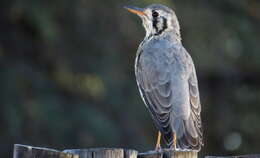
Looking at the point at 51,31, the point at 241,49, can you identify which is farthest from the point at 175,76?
the point at 241,49

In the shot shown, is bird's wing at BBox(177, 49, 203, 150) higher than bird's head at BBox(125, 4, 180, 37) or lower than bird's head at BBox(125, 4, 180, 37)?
lower

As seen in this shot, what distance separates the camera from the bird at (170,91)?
948 cm

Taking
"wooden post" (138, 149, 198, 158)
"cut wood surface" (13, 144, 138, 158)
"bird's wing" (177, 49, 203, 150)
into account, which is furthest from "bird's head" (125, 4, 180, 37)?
"cut wood surface" (13, 144, 138, 158)

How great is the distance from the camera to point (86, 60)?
53.8ft

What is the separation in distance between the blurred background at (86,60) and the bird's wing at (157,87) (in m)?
4.99

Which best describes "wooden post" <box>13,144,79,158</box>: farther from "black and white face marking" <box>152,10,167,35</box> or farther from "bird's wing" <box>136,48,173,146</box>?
"black and white face marking" <box>152,10,167,35</box>

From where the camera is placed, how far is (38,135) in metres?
15.9

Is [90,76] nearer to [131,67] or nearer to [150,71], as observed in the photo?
[131,67]

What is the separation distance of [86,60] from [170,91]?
6.76 m

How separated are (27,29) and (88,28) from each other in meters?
1.17

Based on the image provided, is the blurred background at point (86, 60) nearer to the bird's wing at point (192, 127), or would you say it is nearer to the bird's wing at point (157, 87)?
the bird's wing at point (157, 87)

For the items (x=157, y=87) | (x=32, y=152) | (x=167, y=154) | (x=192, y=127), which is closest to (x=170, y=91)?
(x=157, y=87)

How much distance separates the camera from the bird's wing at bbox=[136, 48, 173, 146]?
957 centimetres

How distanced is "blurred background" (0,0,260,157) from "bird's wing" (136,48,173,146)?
4985mm
